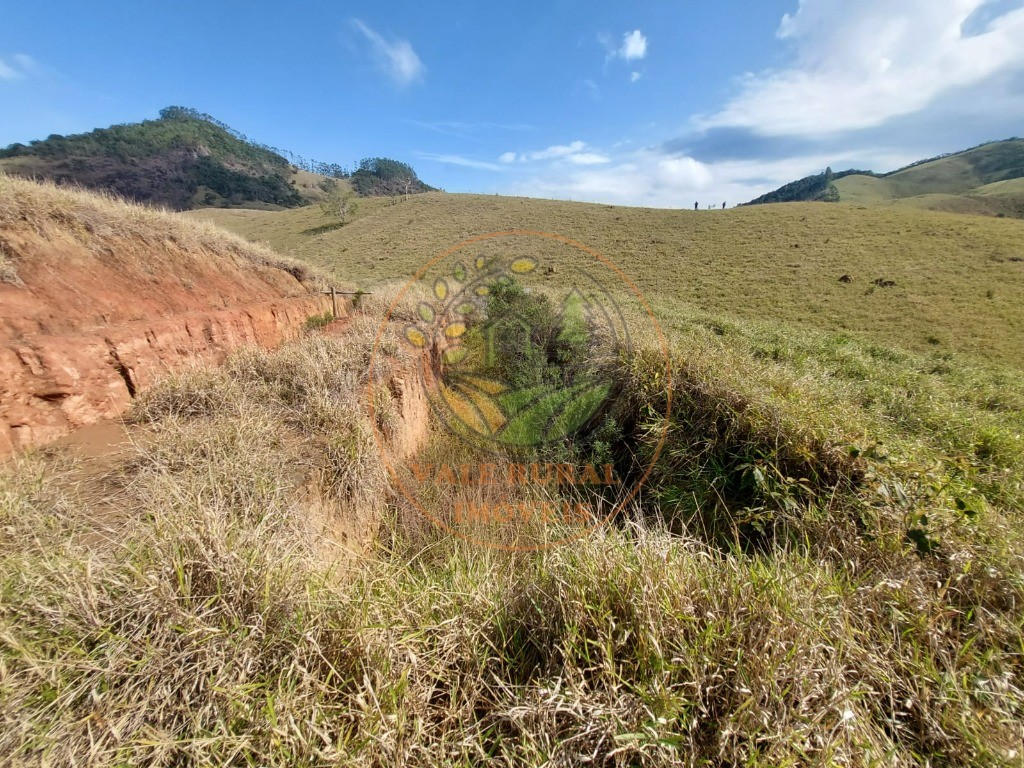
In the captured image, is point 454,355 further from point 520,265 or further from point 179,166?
point 179,166

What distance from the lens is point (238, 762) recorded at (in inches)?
49.4

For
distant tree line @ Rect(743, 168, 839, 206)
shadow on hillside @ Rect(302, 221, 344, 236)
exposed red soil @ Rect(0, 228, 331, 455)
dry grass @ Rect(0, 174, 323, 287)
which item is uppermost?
distant tree line @ Rect(743, 168, 839, 206)

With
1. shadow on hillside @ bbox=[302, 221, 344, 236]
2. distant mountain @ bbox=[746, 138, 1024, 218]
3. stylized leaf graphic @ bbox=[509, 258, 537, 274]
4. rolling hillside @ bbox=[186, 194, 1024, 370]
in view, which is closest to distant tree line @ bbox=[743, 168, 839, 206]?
distant mountain @ bbox=[746, 138, 1024, 218]

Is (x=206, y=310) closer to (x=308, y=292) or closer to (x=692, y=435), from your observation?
(x=308, y=292)

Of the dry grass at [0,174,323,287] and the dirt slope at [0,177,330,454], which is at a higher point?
the dry grass at [0,174,323,287]

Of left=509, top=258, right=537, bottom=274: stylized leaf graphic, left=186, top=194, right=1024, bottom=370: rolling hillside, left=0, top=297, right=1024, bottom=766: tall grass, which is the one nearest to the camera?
left=0, top=297, right=1024, bottom=766: tall grass

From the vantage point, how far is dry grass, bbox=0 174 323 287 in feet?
13.3

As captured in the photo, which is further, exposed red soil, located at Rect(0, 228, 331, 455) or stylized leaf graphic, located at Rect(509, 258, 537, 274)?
stylized leaf graphic, located at Rect(509, 258, 537, 274)

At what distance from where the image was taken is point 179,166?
2928 inches

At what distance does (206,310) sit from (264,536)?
465 cm

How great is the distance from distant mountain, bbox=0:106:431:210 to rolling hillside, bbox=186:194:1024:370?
42.4m

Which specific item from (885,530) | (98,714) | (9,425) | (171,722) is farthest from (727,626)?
(9,425)

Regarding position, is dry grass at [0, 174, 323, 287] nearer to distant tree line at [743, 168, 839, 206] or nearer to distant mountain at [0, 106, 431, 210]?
distant mountain at [0, 106, 431, 210]

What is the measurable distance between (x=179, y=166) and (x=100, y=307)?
105 m
